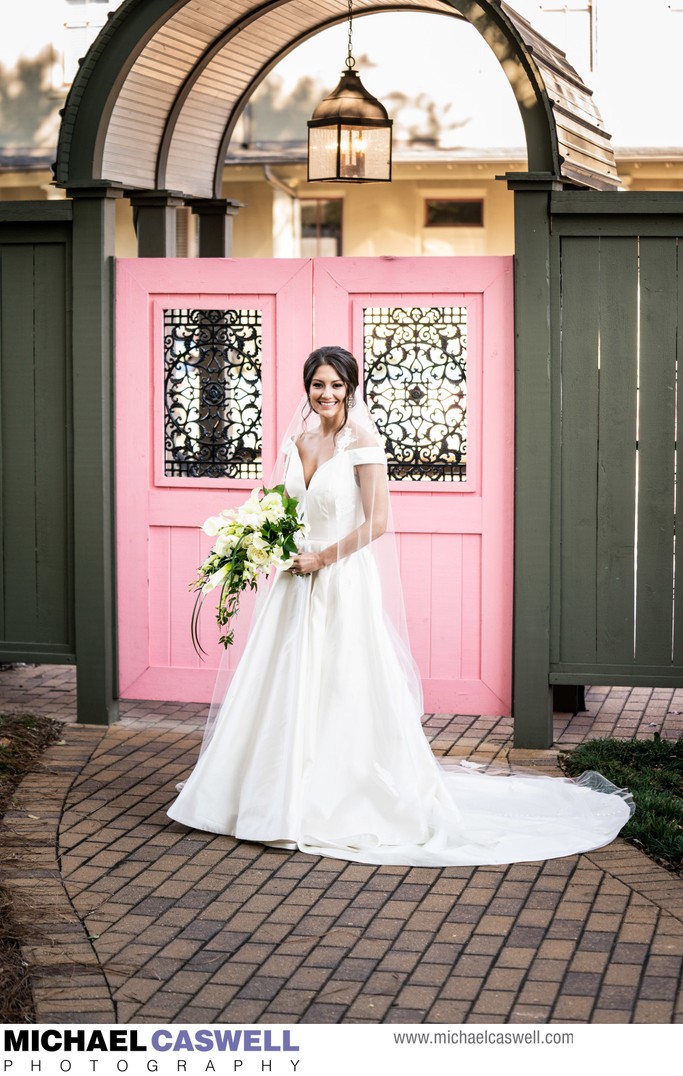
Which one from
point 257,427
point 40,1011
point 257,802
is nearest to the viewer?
point 40,1011

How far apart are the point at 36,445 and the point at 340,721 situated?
2.82 metres

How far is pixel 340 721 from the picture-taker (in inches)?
227

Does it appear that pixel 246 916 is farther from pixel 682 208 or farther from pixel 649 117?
pixel 649 117

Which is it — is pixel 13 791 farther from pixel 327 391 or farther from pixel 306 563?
pixel 327 391

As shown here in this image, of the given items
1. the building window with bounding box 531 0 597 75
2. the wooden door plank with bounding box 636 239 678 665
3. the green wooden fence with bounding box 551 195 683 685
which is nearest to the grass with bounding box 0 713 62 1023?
the green wooden fence with bounding box 551 195 683 685

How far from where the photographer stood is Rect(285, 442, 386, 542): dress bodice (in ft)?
19.3

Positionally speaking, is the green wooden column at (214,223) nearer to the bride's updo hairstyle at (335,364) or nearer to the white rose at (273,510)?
the bride's updo hairstyle at (335,364)

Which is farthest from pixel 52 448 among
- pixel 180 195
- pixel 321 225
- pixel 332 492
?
pixel 321 225

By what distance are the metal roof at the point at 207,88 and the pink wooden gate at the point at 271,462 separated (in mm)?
677

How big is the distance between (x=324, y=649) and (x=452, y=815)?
84cm

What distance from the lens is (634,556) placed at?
706 centimetres

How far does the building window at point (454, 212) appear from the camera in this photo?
17438mm
